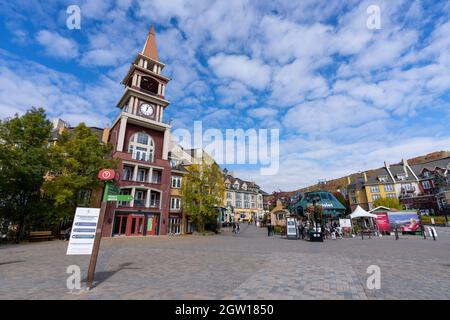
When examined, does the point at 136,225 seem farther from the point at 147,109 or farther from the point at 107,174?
the point at 107,174

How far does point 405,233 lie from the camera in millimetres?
27625

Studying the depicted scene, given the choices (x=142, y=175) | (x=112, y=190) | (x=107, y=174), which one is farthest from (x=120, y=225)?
(x=107, y=174)

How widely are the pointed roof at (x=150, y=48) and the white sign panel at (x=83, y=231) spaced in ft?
127

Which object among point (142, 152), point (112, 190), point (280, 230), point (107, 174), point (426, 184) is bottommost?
point (280, 230)

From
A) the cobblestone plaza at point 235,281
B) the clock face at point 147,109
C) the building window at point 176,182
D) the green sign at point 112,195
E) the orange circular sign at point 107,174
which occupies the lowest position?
the cobblestone plaza at point 235,281

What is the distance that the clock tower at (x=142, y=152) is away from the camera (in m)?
30.1

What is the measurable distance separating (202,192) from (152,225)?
8.33m

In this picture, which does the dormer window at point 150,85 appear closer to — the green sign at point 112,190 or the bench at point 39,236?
the bench at point 39,236

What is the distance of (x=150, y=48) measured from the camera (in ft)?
132

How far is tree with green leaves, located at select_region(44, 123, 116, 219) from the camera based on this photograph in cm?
2188

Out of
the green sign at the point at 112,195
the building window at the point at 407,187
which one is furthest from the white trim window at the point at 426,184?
the green sign at the point at 112,195

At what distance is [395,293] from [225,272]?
511cm
